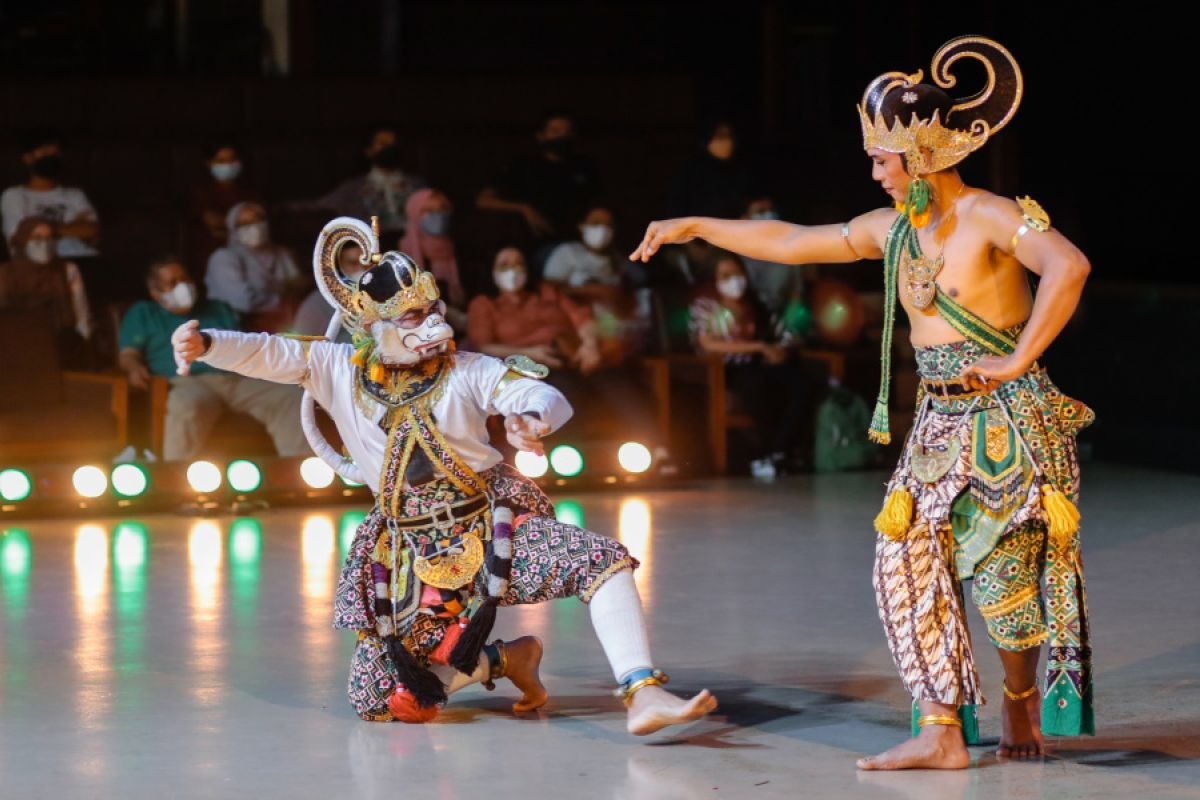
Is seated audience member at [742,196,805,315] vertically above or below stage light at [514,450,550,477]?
above

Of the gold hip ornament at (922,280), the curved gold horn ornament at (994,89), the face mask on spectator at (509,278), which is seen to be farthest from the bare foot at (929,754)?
the face mask on spectator at (509,278)

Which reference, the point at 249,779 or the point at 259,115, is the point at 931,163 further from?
the point at 259,115

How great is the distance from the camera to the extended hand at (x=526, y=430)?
4.82 meters

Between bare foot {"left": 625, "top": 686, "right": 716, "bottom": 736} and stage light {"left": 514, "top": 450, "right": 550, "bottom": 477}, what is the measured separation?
3.96 m

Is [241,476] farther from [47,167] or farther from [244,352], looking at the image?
[244,352]

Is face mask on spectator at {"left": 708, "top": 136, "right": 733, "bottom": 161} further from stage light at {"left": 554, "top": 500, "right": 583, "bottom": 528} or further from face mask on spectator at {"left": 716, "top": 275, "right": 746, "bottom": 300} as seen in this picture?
stage light at {"left": 554, "top": 500, "right": 583, "bottom": 528}

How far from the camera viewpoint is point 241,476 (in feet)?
27.7

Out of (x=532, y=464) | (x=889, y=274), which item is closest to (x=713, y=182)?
(x=532, y=464)

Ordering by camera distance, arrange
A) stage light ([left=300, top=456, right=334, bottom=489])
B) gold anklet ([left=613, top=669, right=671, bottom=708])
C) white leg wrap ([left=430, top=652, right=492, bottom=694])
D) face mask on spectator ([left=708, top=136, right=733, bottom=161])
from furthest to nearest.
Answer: face mask on spectator ([left=708, top=136, right=733, bottom=161]) → stage light ([left=300, top=456, right=334, bottom=489]) → white leg wrap ([left=430, top=652, right=492, bottom=694]) → gold anklet ([left=613, top=669, right=671, bottom=708])

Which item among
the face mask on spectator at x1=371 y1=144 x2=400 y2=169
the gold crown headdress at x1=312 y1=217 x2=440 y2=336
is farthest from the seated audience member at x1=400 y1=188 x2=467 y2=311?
the gold crown headdress at x1=312 y1=217 x2=440 y2=336

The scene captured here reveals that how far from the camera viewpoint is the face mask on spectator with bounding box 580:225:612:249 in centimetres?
970

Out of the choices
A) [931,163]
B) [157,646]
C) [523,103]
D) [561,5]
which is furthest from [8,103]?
[931,163]

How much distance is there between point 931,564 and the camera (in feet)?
15.0

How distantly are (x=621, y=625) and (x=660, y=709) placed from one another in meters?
0.24
